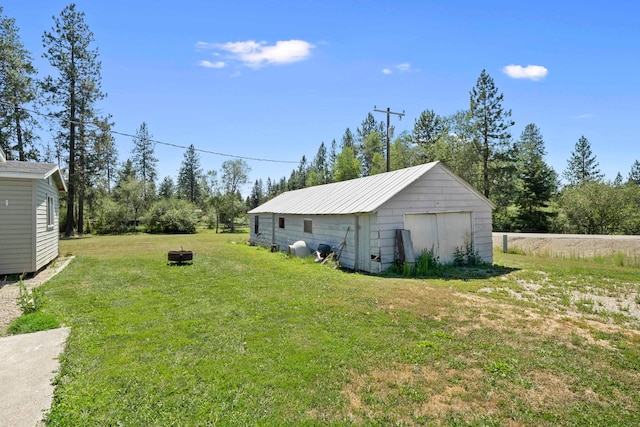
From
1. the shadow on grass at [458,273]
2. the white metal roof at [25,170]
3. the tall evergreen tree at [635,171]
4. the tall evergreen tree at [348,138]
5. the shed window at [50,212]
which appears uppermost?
the tall evergreen tree at [348,138]

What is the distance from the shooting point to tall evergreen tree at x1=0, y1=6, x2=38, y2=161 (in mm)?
22594

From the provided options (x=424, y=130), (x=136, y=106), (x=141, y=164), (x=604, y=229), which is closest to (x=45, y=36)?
(x=136, y=106)

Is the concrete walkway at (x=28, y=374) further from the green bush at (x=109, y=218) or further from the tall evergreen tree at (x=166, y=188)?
the tall evergreen tree at (x=166, y=188)

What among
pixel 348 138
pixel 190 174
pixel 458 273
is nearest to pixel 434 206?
pixel 458 273

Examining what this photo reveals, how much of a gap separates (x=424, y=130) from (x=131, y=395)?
1749 inches

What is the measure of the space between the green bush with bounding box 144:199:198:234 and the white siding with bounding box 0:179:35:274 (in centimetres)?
2678

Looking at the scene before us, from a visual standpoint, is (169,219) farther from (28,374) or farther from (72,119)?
(28,374)

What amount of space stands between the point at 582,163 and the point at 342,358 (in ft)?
196

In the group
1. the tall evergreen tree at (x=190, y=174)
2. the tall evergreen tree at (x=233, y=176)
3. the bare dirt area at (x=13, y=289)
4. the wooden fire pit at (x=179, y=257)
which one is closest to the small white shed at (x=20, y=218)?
→ the bare dirt area at (x=13, y=289)

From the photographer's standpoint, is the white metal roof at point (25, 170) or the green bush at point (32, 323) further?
the white metal roof at point (25, 170)

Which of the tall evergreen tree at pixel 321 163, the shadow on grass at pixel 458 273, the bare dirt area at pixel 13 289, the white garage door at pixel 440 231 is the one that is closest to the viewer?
the bare dirt area at pixel 13 289

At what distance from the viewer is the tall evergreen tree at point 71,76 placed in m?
26.7

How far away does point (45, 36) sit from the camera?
85.6 ft

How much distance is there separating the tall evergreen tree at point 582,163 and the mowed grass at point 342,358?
51.7m
